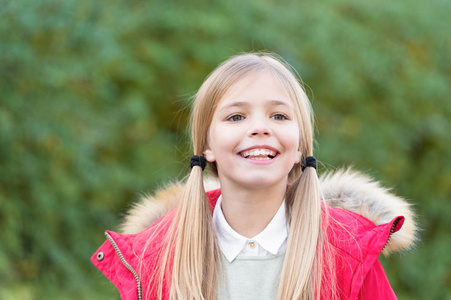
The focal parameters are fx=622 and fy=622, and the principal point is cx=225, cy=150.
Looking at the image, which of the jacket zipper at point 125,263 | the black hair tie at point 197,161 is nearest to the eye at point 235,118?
the black hair tie at point 197,161

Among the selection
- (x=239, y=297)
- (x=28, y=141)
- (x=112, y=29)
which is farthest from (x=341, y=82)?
(x=239, y=297)

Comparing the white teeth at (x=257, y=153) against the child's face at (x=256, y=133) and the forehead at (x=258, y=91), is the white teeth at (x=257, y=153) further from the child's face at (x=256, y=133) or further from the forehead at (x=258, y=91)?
the forehead at (x=258, y=91)

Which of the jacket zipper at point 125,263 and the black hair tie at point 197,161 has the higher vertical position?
the black hair tie at point 197,161

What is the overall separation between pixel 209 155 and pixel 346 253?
60cm

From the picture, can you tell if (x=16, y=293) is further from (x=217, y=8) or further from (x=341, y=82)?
(x=341, y=82)

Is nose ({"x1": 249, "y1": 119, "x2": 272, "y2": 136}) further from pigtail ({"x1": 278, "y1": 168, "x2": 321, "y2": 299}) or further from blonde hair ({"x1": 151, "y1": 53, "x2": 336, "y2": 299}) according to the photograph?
pigtail ({"x1": 278, "y1": 168, "x2": 321, "y2": 299})

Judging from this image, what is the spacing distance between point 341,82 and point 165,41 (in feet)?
4.72

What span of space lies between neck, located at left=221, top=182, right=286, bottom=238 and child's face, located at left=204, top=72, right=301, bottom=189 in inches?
1.3

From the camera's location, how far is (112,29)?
174 inches

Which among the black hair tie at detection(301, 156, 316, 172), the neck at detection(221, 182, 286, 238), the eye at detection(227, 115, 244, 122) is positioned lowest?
the neck at detection(221, 182, 286, 238)

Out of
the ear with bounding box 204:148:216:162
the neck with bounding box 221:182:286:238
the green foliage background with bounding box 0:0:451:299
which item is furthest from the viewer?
the green foliage background with bounding box 0:0:451:299

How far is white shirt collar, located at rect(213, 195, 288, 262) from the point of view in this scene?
2125 millimetres

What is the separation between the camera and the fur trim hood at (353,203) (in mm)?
2209

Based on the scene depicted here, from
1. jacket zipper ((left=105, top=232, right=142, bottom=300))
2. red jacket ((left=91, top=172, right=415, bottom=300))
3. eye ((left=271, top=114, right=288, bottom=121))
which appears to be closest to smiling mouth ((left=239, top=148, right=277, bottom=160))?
eye ((left=271, top=114, right=288, bottom=121))
